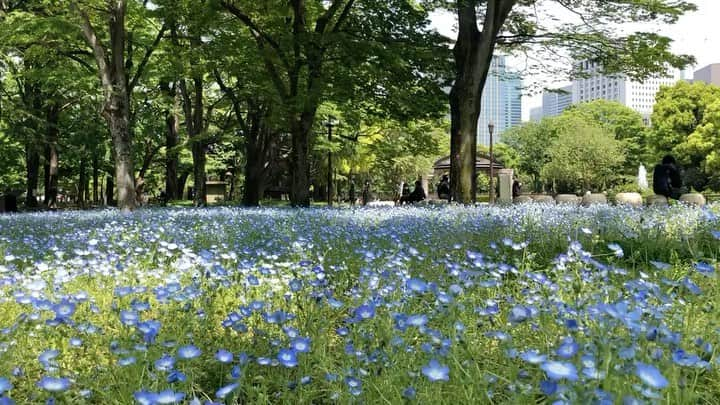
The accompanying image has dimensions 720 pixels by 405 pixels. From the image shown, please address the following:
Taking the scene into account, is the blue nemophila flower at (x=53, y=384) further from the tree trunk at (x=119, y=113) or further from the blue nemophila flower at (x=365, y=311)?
the tree trunk at (x=119, y=113)

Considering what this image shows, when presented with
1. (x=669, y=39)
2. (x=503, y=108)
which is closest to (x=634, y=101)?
(x=503, y=108)

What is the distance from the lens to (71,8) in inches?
488

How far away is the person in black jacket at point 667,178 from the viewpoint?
13.0m

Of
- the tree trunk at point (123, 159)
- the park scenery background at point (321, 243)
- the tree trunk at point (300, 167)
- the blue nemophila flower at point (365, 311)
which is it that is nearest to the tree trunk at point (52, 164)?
the park scenery background at point (321, 243)

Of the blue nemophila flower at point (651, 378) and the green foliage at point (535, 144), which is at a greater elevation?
the green foliage at point (535, 144)

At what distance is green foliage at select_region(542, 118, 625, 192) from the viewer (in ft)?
165

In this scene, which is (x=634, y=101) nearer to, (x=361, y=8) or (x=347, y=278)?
(x=361, y=8)

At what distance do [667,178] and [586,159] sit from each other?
39971mm

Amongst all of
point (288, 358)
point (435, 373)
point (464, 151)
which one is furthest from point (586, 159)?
point (435, 373)

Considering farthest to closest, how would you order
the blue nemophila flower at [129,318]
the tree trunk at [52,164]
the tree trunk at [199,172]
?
the tree trunk at [52,164] < the tree trunk at [199,172] < the blue nemophila flower at [129,318]

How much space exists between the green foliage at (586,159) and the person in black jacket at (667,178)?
3938 cm

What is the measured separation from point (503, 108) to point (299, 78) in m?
174

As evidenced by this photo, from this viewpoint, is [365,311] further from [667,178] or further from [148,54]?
[148,54]

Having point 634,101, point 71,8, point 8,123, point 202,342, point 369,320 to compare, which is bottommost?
point 202,342
